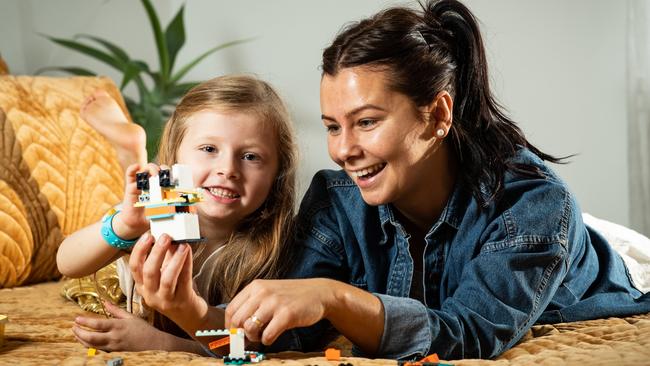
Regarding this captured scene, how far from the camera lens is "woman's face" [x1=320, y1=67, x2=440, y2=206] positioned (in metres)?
1.17

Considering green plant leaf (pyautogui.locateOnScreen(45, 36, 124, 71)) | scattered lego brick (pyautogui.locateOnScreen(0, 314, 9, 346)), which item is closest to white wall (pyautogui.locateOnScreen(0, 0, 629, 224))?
green plant leaf (pyautogui.locateOnScreen(45, 36, 124, 71))

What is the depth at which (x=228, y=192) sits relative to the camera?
1354 millimetres

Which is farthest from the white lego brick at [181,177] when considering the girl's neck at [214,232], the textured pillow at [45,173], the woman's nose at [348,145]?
the textured pillow at [45,173]

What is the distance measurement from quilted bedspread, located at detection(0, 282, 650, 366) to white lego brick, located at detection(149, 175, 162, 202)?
0.22 metres

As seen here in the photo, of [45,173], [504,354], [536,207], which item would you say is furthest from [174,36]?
[504,354]

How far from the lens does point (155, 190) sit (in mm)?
1026

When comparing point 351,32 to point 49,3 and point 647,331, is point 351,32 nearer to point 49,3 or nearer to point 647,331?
point 647,331

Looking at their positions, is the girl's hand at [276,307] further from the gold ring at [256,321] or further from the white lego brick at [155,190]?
the white lego brick at [155,190]

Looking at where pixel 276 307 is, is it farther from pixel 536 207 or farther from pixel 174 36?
pixel 174 36

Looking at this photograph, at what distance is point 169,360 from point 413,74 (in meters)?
0.57

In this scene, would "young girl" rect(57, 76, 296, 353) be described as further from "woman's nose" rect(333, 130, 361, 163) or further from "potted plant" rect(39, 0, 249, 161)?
"potted plant" rect(39, 0, 249, 161)

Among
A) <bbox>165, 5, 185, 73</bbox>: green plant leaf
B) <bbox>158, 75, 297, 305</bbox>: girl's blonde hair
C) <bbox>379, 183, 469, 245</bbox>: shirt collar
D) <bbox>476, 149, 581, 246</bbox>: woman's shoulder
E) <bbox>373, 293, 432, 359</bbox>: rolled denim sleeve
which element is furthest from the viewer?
<bbox>165, 5, 185, 73</bbox>: green plant leaf

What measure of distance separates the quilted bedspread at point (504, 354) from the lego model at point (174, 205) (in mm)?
175

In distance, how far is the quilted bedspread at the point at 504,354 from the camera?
3.21 ft
